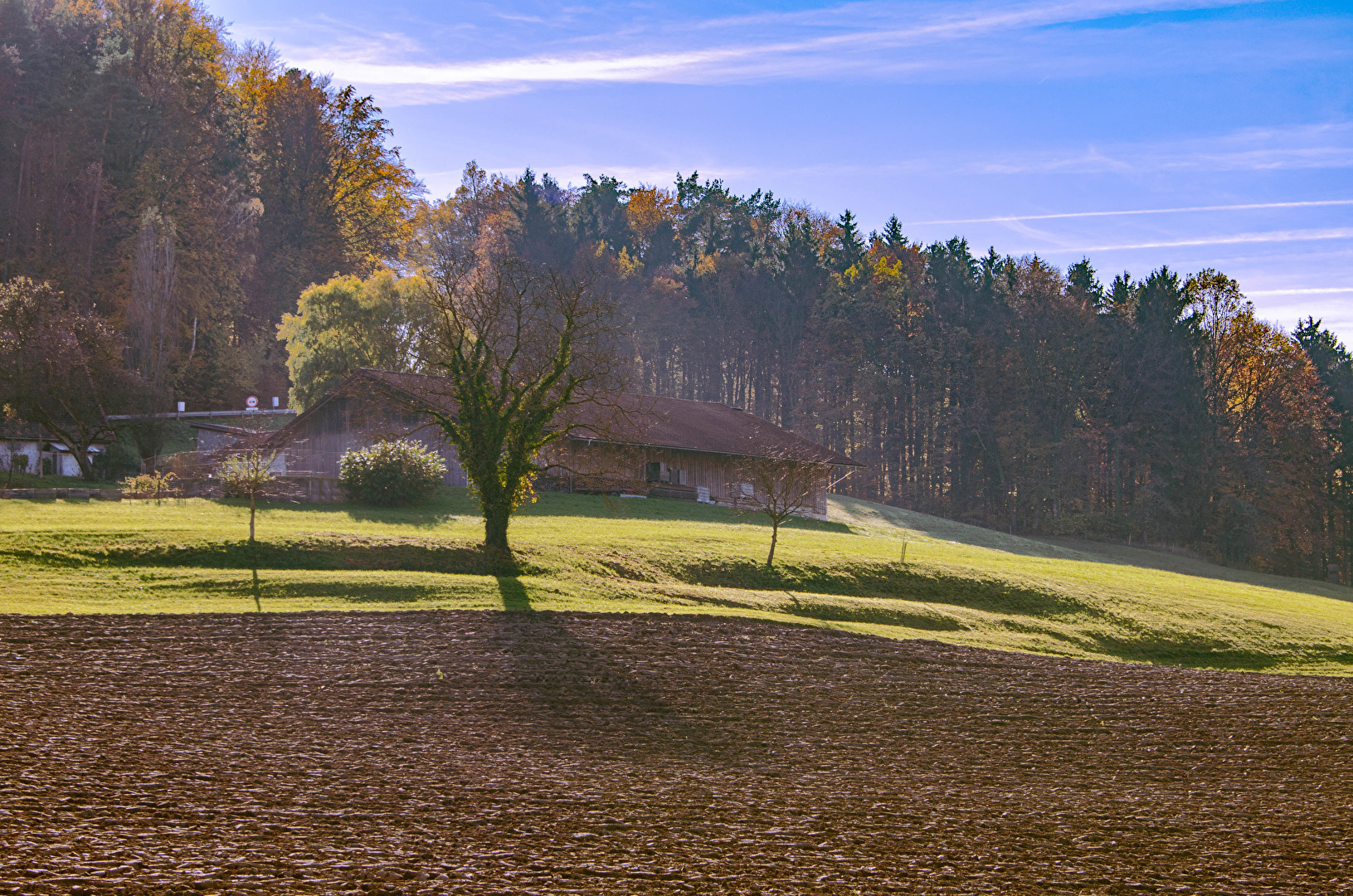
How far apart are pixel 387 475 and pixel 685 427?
711 inches

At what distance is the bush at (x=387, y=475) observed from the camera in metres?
33.1

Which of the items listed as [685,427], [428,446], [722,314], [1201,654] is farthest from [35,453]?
[722,314]

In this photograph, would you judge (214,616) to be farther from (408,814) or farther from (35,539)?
(408,814)

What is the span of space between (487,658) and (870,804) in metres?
7.10

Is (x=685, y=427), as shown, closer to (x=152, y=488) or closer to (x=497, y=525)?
(x=497, y=525)

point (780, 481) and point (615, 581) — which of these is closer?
point (615, 581)

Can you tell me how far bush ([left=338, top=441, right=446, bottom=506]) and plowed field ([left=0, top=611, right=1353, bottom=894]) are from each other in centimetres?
1589

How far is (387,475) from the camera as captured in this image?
3306 cm

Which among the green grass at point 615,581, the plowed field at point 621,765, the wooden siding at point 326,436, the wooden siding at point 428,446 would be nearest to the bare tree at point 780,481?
the green grass at point 615,581

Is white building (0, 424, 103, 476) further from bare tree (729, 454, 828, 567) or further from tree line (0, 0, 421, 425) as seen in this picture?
bare tree (729, 454, 828, 567)

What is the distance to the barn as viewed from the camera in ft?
122

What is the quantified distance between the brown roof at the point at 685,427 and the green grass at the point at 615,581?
7.61m

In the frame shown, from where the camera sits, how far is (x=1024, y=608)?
84.8 feet

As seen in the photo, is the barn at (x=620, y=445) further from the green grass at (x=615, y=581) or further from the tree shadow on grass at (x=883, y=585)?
the tree shadow on grass at (x=883, y=585)
